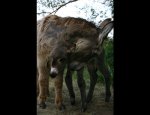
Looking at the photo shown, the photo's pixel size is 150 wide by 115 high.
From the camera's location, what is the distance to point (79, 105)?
1.43 metres

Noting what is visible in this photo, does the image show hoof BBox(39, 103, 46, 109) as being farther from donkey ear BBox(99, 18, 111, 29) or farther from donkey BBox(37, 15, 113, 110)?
donkey ear BBox(99, 18, 111, 29)

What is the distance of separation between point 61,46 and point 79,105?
0.26 m

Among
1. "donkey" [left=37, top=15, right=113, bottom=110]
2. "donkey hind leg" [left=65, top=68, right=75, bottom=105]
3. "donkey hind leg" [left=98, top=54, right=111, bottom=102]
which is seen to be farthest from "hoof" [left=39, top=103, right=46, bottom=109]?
"donkey hind leg" [left=98, top=54, right=111, bottom=102]

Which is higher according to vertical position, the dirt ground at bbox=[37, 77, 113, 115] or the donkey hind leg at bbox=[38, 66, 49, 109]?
the donkey hind leg at bbox=[38, 66, 49, 109]

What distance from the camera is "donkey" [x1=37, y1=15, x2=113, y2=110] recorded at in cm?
142

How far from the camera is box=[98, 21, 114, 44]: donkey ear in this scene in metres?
1.42

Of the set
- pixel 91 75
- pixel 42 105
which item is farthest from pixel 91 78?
pixel 42 105

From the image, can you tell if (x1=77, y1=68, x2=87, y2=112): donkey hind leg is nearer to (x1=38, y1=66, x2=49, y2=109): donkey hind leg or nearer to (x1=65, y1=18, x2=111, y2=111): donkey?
(x1=65, y1=18, x2=111, y2=111): donkey

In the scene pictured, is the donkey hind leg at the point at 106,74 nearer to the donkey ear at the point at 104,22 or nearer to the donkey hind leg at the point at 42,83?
the donkey ear at the point at 104,22

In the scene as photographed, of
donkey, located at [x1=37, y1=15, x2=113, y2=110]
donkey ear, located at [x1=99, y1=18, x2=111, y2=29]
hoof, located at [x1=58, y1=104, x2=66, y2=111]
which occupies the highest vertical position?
donkey ear, located at [x1=99, y1=18, x2=111, y2=29]
